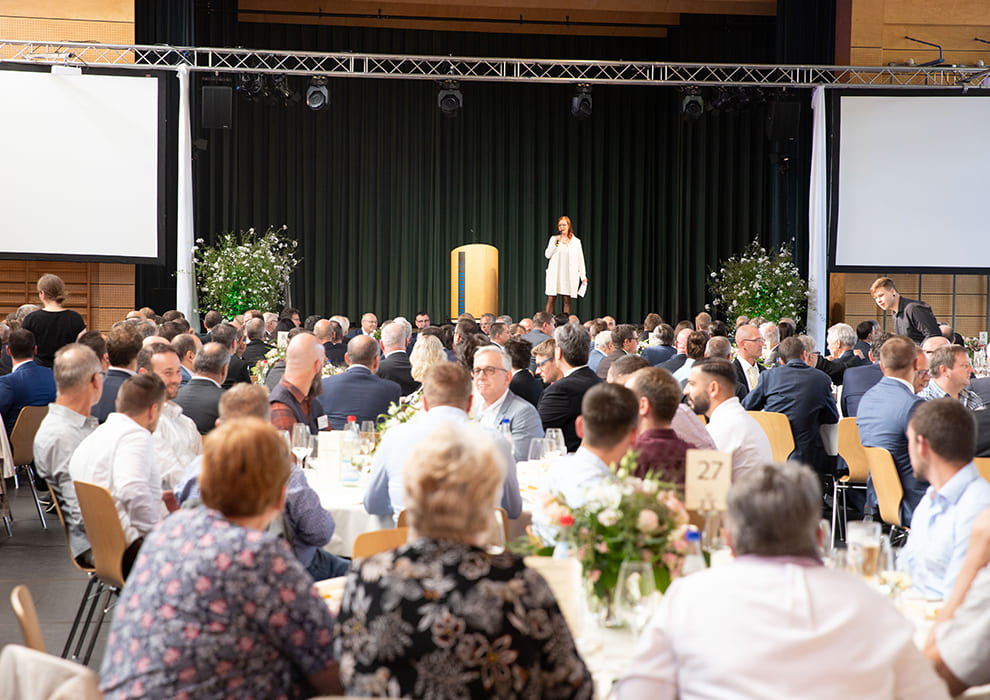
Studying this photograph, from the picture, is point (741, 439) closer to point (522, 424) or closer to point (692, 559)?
point (522, 424)

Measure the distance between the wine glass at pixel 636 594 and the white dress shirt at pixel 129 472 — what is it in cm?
229

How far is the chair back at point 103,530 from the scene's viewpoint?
3.85 meters

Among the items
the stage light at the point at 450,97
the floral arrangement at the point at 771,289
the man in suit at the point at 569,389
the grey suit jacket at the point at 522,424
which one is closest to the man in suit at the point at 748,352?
the man in suit at the point at 569,389

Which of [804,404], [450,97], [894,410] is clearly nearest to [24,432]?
[804,404]

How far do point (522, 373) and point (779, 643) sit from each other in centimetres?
525

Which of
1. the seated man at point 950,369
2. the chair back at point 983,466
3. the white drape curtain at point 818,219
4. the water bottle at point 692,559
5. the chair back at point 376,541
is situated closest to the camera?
the water bottle at point 692,559

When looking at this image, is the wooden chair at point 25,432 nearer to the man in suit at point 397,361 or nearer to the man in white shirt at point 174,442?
the man in white shirt at point 174,442

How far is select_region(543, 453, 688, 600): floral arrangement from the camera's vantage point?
8.09 ft

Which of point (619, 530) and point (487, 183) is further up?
point (487, 183)

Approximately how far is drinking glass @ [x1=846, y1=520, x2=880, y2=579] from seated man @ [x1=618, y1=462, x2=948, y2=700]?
919mm

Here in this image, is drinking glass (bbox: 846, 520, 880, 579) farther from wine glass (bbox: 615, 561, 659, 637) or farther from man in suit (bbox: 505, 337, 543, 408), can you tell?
man in suit (bbox: 505, 337, 543, 408)

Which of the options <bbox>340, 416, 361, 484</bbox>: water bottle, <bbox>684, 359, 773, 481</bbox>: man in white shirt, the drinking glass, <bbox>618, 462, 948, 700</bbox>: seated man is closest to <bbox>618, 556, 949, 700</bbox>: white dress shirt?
<bbox>618, 462, 948, 700</bbox>: seated man

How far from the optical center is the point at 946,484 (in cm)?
317

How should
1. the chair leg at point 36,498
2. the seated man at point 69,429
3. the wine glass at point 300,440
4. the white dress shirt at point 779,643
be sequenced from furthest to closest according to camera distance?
the chair leg at point 36,498 → the wine glass at point 300,440 → the seated man at point 69,429 → the white dress shirt at point 779,643
